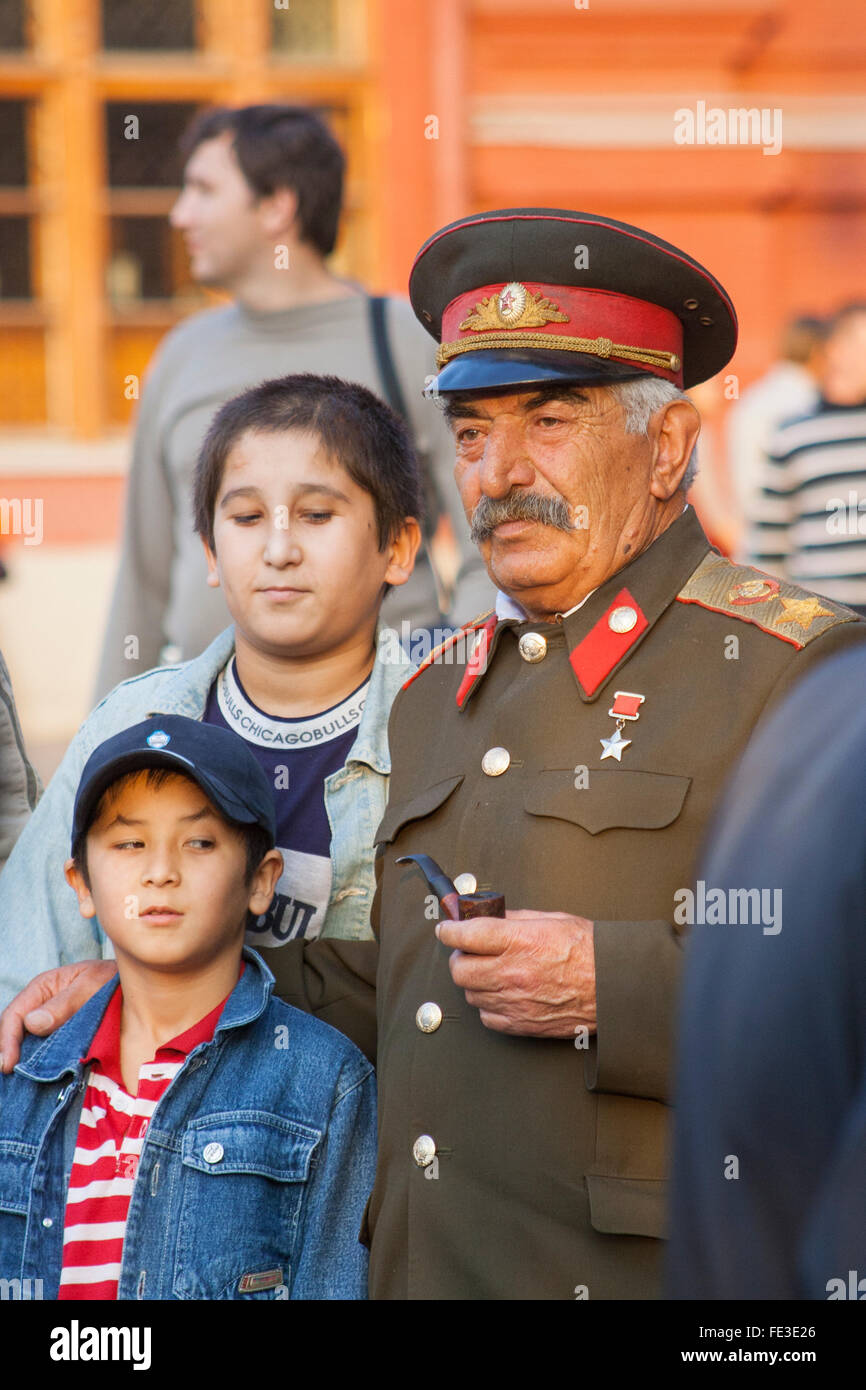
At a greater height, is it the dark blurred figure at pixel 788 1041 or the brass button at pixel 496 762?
the brass button at pixel 496 762

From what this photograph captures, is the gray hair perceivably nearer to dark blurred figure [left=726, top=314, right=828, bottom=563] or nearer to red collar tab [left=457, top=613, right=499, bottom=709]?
red collar tab [left=457, top=613, right=499, bottom=709]

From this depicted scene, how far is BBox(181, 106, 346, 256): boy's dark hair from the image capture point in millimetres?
3688

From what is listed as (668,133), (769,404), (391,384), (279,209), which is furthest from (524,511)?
(668,133)

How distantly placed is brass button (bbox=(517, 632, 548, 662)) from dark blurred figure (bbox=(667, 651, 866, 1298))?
132cm

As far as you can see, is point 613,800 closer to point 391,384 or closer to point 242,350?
point 391,384

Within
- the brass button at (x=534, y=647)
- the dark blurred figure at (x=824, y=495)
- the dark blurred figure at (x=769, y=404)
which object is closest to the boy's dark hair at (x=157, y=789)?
the brass button at (x=534, y=647)

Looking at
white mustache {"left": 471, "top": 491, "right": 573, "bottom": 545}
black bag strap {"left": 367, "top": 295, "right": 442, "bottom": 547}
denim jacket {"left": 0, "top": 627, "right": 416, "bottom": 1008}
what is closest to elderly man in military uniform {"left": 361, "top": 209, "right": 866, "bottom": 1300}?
white mustache {"left": 471, "top": 491, "right": 573, "bottom": 545}

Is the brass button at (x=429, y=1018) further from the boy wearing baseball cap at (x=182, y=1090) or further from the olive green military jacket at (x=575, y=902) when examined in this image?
the boy wearing baseball cap at (x=182, y=1090)

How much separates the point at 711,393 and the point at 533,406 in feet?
19.1

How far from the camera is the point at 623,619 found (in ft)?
7.35

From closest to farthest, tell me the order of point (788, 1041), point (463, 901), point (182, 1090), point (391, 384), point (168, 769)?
point (788, 1041), point (463, 901), point (182, 1090), point (168, 769), point (391, 384)

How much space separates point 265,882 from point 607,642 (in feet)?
1.96

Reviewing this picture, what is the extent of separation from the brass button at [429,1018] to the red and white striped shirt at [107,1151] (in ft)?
1.04

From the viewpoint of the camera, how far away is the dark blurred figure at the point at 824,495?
521 cm
